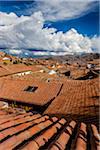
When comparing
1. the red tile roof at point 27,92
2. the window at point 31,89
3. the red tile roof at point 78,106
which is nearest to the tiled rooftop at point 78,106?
the red tile roof at point 78,106

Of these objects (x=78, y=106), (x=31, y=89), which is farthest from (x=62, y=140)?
(x=31, y=89)

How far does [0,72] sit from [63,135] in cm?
2776

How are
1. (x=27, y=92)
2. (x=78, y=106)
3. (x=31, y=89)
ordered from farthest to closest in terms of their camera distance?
(x=31, y=89)
(x=27, y=92)
(x=78, y=106)

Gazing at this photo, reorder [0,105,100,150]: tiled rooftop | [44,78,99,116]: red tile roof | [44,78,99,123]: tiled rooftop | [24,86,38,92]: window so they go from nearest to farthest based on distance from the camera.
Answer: [0,105,100,150]: tiled rooftop, [44,78,99,123]: tiled rooftop, [44,78,99,116]: red tile roof, [24,86,38,92]: window

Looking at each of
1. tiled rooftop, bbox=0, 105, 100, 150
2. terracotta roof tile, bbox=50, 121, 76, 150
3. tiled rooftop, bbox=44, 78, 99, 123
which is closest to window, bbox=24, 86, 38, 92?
tiled rooftop, bbox=44, 78, 99, 123

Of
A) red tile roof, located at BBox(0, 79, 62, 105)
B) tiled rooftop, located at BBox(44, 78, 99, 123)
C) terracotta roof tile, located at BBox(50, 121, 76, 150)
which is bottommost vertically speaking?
terracotta roof tile, located at BBox(50, 121, 76, 150)

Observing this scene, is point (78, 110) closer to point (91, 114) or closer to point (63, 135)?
point (91, 114)

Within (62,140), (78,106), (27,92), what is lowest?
(62,140)

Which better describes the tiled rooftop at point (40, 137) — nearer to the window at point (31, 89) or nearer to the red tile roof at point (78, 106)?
the red tile roof at point (78, 106)

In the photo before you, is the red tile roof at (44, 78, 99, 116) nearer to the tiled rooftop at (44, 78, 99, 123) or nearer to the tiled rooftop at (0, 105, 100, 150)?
the tiled rooftop at (44, 78, 99, 123)

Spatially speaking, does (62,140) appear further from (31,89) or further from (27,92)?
(31,89)

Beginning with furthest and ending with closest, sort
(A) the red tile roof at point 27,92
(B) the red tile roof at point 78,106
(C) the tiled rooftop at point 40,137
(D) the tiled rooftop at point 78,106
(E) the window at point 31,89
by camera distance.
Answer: (E) the window at point 31,89 < (A) the red tile roof at point 27,92 < (B) the red tile roof at point 78,106 < (D) the tiled rooftop at point 78,106 < (C) the tiled rooftop at point 40,137

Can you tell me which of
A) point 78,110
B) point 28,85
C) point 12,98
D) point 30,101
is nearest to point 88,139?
point 78,110

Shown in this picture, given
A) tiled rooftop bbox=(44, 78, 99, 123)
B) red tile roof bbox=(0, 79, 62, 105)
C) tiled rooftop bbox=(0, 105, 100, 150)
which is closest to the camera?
tiled rooftop bbox=(0, 105, 100, 150)
